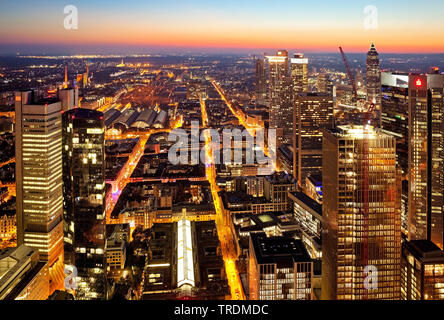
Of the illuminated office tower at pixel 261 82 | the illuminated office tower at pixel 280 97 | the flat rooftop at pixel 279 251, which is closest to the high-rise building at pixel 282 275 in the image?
the flat rooftop at pixel 279 251

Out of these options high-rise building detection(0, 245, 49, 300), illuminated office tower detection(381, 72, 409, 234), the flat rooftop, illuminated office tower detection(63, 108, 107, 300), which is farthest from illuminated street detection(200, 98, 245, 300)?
illuminated office tower detection(381, 72, 409, 234)

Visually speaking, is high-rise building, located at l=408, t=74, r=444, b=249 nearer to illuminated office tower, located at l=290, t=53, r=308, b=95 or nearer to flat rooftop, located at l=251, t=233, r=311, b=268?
flat rooftop, located at l=251, t=233, r=311, b=268

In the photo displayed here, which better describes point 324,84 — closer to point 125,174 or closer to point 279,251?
point 125,174

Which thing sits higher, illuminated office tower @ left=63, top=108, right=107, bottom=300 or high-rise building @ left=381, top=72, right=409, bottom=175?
high-rise building @ left=381, top=72, right=409, bottom=175

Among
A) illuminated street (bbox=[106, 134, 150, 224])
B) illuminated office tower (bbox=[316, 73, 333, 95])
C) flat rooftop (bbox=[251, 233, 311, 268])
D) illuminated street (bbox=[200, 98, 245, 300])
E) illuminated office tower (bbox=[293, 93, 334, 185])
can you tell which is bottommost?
illuminated street (bbox=[200, 98, 245, 300])

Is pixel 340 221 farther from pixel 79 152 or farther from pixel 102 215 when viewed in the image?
pixel 79 152

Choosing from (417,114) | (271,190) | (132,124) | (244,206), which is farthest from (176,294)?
(132,124)

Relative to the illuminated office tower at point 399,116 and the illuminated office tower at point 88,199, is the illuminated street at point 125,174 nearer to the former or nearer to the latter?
the illuminated office tower at point 88,199
